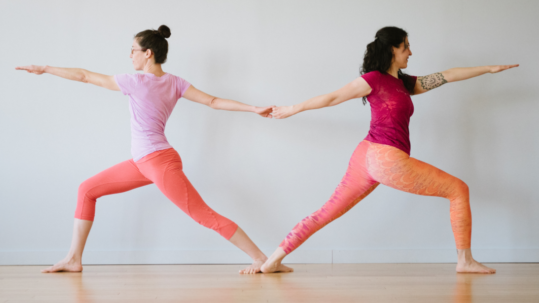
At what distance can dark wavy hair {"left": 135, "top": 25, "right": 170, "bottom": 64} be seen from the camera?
266 centimetres

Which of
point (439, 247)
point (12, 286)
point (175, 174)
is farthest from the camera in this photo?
point (439, 247)

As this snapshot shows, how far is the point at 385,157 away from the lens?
238cm

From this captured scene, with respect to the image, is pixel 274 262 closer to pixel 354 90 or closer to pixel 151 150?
pixel 151 150

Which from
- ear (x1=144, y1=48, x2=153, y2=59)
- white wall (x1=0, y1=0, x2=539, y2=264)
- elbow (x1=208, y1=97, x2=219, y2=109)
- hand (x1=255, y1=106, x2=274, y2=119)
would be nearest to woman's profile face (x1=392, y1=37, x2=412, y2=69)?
white wall (x1=0, y1=0, x2=539, y2=264)

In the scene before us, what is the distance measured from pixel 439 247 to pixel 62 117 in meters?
2.72

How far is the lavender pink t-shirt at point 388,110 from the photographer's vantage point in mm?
2418

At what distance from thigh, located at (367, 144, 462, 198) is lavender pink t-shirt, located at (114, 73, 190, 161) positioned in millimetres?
1211

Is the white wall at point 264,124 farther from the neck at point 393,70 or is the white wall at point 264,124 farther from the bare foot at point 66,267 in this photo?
the neck at point 393,70

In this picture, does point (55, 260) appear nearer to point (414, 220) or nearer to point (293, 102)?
point (293, 102)

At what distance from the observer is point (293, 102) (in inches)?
120

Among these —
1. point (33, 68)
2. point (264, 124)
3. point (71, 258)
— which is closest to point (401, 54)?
point (264, 124)

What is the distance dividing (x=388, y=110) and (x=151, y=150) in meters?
1.36

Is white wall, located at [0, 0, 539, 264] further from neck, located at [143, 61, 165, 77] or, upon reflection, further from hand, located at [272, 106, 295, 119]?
hand, located at [272, 106, 295, 119]

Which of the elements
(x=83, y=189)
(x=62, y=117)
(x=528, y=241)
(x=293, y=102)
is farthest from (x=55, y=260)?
(x=528, y=241)
